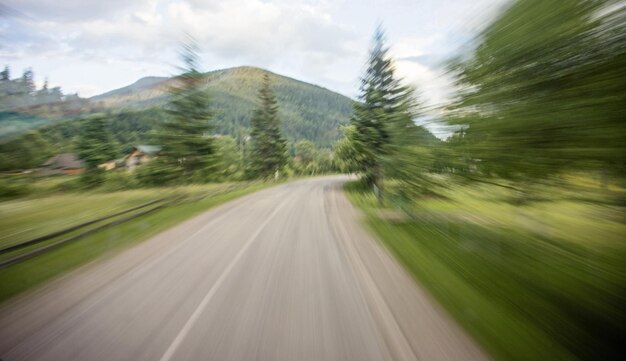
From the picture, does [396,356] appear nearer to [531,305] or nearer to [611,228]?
[531,305]

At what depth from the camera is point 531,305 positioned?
16.5ft

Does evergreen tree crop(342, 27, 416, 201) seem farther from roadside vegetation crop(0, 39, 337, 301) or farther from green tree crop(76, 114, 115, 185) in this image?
green tree crop(76, 114, 115, 185)

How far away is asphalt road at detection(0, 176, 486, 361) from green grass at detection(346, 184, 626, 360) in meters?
A: 0.63

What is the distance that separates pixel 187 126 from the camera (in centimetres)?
2255

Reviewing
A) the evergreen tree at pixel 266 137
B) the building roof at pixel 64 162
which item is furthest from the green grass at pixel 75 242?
the evergreen tree at pixel 266 137

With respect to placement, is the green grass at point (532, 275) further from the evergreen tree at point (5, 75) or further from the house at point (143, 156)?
the house at point (143, 156)

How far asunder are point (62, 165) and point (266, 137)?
113ft

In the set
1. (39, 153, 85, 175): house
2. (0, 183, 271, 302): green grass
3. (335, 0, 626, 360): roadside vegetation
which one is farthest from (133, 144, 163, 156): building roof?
(335, 0, 626, 360): roadside vegetation

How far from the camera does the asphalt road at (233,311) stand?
3869mm

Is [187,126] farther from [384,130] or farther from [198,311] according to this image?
[198,311]

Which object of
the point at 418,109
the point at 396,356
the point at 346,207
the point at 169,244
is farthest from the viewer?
the point at 346,207

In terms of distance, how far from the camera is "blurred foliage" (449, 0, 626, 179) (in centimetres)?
368

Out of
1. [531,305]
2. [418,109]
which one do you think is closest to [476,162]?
[531,305]

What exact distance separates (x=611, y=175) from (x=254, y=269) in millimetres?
7099
